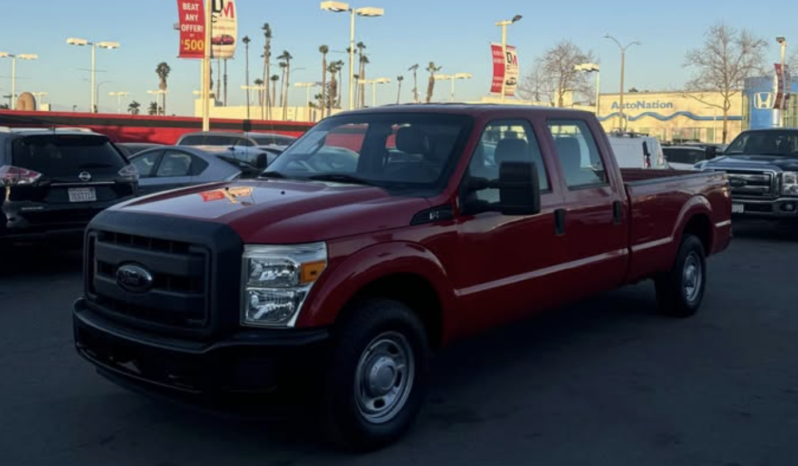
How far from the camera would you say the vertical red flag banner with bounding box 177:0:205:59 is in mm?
24703

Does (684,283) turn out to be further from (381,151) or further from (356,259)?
(356,259)

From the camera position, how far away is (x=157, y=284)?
434cm

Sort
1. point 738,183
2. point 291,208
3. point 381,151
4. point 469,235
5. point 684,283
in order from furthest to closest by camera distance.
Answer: point 738,183, point 684,283, point 381,151, point 469,235, point 291,208

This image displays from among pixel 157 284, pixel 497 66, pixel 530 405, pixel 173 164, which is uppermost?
pixel 497 66

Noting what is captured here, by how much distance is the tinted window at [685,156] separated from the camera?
22859 mm

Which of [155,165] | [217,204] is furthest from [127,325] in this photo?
[155,165]

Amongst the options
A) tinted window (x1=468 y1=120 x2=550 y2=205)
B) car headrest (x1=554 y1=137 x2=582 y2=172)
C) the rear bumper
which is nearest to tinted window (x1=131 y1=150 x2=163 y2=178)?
the rear bumper

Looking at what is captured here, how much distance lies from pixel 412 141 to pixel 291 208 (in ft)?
4.31

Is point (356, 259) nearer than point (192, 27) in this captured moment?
Yes

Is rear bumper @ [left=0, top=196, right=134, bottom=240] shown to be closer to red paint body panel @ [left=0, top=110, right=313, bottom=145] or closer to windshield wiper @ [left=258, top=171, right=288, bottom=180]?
windshield wiper @ [left=258, top=171, right=288, bottom=180]

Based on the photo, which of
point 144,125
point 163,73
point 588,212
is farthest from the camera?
point 163,73

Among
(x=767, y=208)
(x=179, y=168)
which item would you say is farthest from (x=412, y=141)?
(x=767, y=208)

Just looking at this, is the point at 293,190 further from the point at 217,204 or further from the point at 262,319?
the point at 262,319

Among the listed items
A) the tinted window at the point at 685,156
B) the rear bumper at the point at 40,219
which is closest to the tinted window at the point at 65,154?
the rear bumper at the point at 40,219
